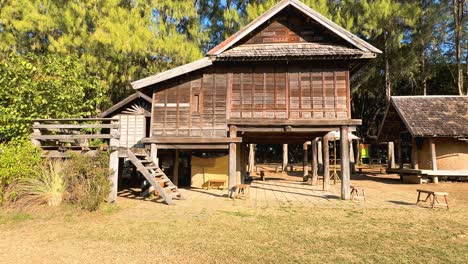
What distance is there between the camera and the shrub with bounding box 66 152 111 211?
9381mm

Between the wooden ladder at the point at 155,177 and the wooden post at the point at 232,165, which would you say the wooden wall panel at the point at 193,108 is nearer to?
the wooden post at the point at 232,165

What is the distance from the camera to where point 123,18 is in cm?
1819

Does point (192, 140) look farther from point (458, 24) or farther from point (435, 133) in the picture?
point (458, 24)

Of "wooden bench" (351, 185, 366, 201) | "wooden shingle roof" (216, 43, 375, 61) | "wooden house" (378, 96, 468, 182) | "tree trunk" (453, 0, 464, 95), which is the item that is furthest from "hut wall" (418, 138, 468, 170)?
"wooden shingle roof" (216, 43, 375, 61)

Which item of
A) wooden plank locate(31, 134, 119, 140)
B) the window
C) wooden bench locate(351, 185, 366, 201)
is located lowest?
wooden bench locate(351, 185, 366, 201)

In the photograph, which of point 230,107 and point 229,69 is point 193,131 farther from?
point 229,69

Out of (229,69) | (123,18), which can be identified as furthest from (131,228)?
(123,18)

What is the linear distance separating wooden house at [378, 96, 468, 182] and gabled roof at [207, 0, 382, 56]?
27.8ft

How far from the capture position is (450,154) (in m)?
18.5

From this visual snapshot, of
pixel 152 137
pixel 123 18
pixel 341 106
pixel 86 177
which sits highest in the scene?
pixel 123 18

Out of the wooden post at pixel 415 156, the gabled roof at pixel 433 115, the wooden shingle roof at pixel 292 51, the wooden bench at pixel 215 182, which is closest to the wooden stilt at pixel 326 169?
the wooden bench at pixel 215 182

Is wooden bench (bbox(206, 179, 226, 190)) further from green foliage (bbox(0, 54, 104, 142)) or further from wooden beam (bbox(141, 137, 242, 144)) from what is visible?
green foliage (bbox(0, 54, 104, 142))

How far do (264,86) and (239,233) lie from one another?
7.23 m

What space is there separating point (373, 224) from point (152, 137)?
29.2 feet
